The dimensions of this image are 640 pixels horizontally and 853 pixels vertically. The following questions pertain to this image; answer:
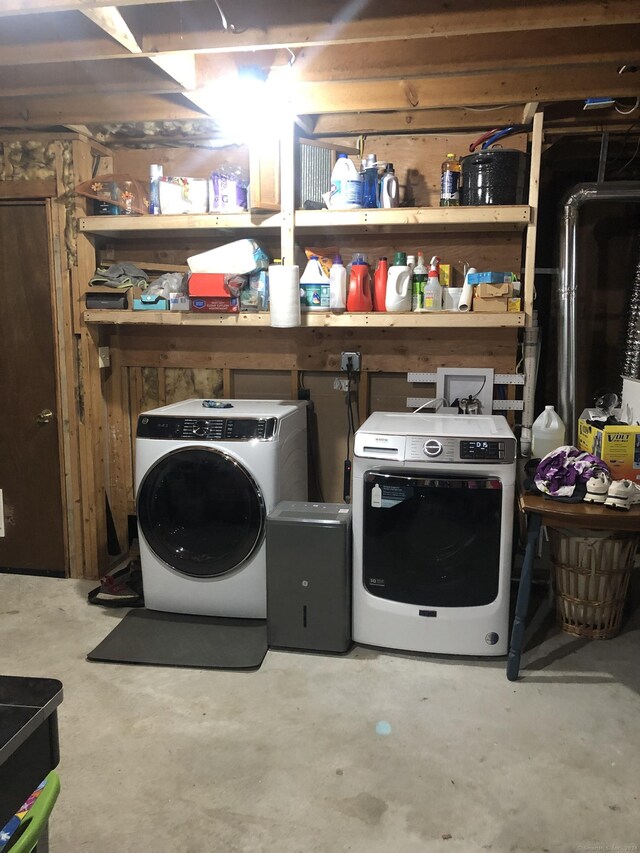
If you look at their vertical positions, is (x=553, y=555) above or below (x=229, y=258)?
below

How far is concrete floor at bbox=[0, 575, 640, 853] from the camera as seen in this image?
5.98 ft

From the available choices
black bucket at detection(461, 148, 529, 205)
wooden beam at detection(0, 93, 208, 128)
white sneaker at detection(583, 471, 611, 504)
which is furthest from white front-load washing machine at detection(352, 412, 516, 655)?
wooden beam at detection(0, 93, 208, 128)

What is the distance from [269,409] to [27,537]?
162cm

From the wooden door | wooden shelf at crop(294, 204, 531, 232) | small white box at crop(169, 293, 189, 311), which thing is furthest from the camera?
the wooden door

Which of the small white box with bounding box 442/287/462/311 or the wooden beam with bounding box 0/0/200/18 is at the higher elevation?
the wooden beam with bounding box 0/0/200/18

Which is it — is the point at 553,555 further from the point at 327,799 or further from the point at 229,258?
the point at 229,258

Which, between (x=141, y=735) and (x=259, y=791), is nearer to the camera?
(x=259, y=791)

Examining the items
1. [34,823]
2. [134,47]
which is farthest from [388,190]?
[34,823]

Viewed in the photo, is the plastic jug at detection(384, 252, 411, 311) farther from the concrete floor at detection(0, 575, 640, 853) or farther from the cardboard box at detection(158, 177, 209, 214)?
the concrete floor at detection(0, 575, 640, 853)

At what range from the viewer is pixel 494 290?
2938 millimetres

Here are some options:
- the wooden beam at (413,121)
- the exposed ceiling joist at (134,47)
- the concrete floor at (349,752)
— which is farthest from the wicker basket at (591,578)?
the exposed ceiling joist at (134,47)

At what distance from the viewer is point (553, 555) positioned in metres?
2.91

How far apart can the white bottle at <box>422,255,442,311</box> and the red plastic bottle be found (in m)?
0.19

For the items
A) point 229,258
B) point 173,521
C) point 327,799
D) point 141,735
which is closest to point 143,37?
point 229,258
